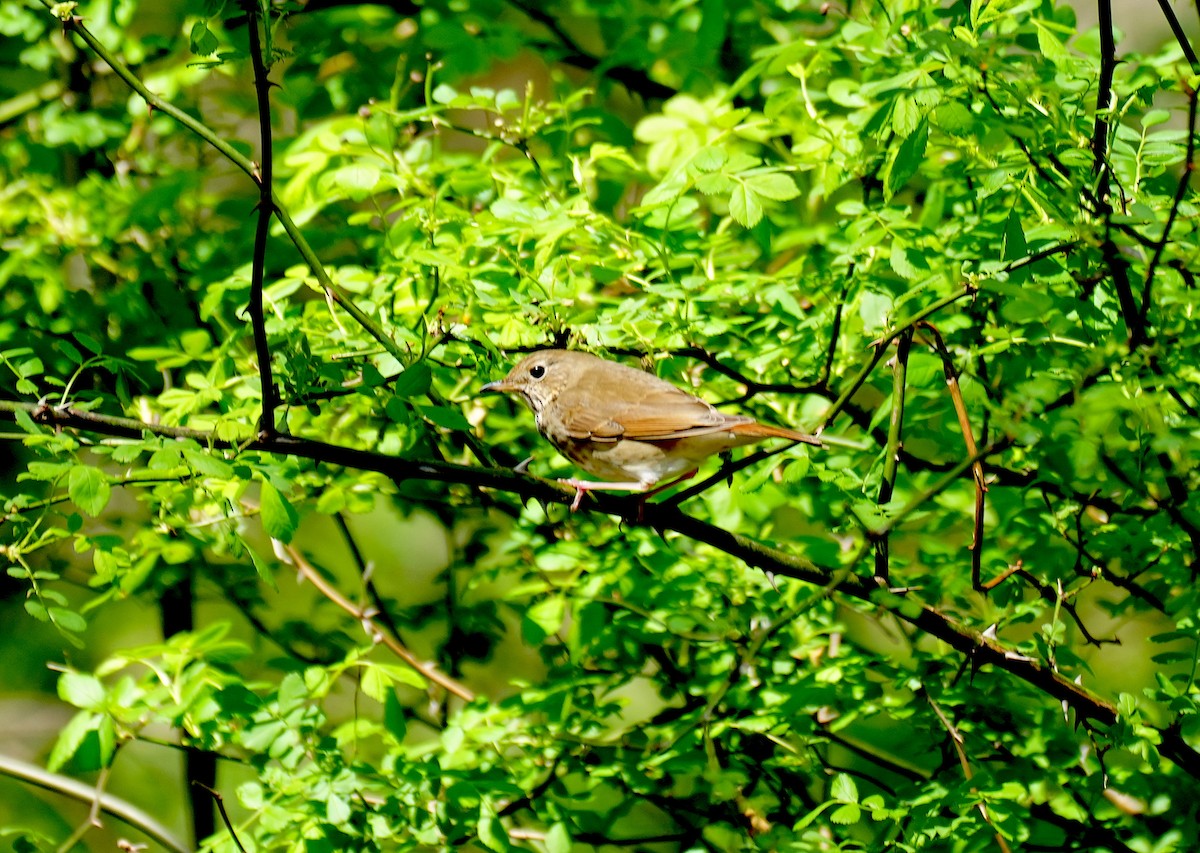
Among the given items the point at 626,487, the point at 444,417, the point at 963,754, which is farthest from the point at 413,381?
the point at 963,754

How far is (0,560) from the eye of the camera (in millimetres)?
3711

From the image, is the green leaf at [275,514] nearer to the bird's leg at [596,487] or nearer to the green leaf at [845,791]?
the bird's leg at [596,487]

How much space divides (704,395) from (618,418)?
0.26m

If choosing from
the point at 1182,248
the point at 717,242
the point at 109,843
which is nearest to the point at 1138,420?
the point at 1182,248

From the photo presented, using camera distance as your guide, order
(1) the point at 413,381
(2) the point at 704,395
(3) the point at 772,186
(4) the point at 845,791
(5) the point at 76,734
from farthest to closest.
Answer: (2) the point at 704,395 < (5) the point at 76,734 < (3) the point at 772,186 < (4) the point at 845,791 < (1) the point at 413,381

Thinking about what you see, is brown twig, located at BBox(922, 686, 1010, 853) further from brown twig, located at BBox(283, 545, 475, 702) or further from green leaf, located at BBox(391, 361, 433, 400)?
brown twig, located at BBox(283, 545, 475, 702)

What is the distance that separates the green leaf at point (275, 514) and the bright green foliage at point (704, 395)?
2cm

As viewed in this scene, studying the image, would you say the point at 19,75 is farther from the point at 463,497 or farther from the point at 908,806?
the point at 908,806

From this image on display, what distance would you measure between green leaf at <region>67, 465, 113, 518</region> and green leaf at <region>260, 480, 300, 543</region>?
28 cm

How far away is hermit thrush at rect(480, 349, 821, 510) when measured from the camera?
287cm

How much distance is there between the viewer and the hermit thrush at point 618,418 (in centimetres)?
287

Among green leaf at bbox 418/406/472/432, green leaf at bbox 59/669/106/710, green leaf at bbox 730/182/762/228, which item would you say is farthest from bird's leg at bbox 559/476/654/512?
green leaf at bbox 59/669/106/710

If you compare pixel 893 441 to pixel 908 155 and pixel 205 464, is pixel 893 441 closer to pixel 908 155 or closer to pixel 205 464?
pixel 908 155

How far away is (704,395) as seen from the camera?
315 centimetres
